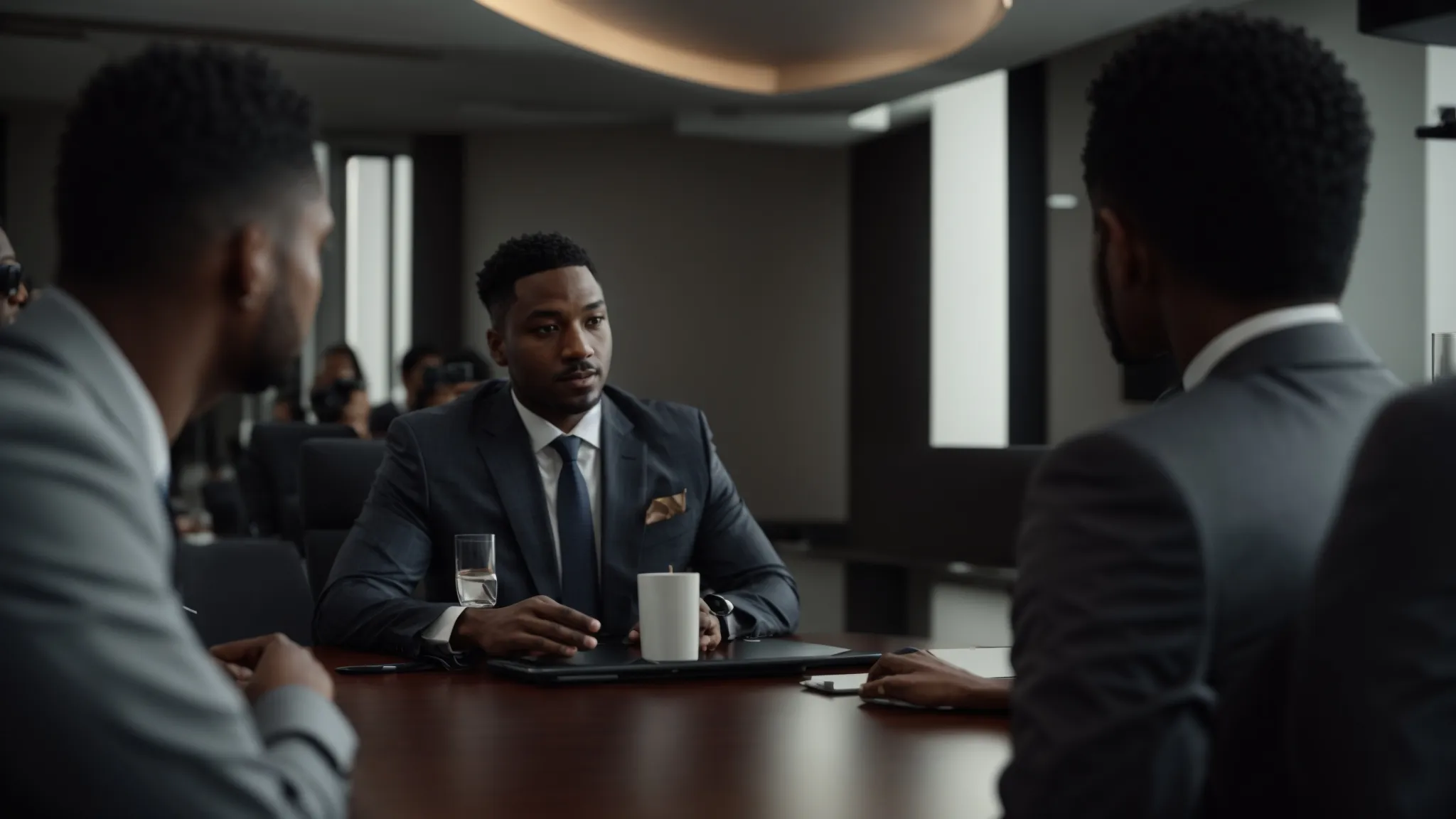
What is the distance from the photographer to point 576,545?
2.56 metres

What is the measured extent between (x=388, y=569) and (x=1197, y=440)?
5.65 feet

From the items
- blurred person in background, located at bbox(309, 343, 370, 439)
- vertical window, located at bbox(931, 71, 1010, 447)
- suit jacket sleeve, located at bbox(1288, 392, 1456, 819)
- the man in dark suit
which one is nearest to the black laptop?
the man in dark suit

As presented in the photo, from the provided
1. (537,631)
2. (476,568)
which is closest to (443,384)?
(476,568)

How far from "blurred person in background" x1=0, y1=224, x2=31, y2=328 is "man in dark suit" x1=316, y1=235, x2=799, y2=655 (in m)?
0.65

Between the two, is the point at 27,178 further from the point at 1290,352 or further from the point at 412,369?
the point at 1290,352

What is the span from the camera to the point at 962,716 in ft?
5.31

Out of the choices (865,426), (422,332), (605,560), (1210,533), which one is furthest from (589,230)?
(1210,533)

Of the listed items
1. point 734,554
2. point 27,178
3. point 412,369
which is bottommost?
point 734,554

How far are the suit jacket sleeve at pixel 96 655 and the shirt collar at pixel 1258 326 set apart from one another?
29.0 inches

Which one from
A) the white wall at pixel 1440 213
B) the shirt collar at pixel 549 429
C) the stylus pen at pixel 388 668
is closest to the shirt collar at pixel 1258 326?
the stylus pen at pixel 388 668

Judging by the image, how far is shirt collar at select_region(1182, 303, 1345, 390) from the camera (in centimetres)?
109

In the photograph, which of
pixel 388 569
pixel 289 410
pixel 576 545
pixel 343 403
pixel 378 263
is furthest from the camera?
pixel 378 263

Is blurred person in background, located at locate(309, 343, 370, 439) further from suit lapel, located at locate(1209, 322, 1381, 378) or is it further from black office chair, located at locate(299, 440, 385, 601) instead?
suit lapel, located at locate(1209, 322, 1381, 378)

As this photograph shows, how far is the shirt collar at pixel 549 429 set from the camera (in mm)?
2664
